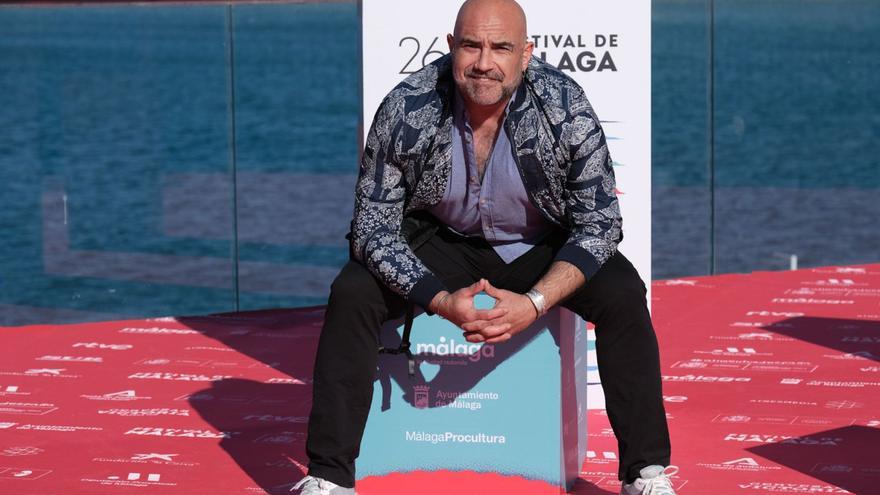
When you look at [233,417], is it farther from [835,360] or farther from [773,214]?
[773,214]

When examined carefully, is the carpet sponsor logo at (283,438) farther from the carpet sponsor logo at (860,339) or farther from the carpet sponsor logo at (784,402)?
the carpet sponsor logo at (860,339)

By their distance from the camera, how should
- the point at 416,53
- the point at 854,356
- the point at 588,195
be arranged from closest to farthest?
1. the point at 588,195
2. the point at 416,53
3. the point at 854,356

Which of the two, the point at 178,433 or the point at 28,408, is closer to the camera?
the point at 178,433

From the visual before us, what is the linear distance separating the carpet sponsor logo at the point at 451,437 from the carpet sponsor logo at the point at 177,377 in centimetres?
139

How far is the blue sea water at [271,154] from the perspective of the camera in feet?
22.5

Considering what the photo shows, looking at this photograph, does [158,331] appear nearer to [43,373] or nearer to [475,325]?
[43,373]

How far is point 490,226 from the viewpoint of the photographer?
3045 millimetres

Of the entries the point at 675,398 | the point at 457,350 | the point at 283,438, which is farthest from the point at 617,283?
the point at 675,398

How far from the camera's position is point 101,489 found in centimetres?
317

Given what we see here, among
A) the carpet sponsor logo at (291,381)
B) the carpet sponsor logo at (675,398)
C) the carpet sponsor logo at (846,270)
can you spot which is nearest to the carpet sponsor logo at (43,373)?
the carpet sponsor logo at (291,381)

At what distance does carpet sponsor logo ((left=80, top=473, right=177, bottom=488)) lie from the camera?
3.20 m

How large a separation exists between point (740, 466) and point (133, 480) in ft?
4.30

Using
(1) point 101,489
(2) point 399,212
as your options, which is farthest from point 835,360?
(1) point 101,489

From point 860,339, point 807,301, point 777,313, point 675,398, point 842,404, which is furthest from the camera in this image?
point 807,301
